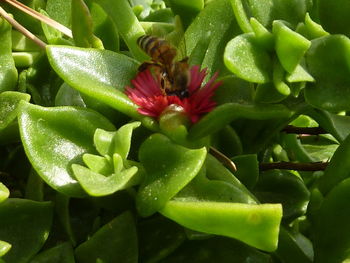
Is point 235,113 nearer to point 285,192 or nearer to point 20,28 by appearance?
point 285,192

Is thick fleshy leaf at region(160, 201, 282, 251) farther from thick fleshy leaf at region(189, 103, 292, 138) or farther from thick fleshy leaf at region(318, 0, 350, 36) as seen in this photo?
thick fleshy leaf at region(318, 0, 350, 36)

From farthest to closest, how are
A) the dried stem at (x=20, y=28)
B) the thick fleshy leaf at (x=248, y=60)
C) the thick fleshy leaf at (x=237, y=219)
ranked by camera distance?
1. the dried stem at (x=20, y=28)
2. the thick fleshy leaf at (x=248, y=60)
3. the thick fleshy leaf at (x=237, y=219)

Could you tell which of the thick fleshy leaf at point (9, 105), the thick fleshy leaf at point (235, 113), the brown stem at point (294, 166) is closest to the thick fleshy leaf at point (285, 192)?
the brown stem at point (294, 166)

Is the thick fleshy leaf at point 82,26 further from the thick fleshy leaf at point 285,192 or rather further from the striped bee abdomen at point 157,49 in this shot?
the thick fleshy leaf at point 285,192

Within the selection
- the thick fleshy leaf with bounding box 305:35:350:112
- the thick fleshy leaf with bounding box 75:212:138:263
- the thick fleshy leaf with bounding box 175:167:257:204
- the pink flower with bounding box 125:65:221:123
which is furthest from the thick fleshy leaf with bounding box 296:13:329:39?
the thick fleshy leaf with bounding box 75:212:138:263

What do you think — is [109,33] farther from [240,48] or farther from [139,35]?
[240,48]

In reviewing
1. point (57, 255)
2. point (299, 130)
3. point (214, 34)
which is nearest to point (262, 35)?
point (214, 34)
